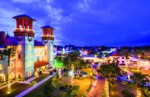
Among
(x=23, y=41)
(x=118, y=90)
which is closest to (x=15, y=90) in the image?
(x=23, y=41)

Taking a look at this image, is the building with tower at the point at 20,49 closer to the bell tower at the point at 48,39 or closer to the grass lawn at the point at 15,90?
the grass lawn at the point at 15,90

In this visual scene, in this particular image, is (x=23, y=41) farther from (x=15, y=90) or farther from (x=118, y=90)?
(x=118, y=90)

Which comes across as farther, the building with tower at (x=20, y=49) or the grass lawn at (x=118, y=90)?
the building with tower at (x=20, y=49)

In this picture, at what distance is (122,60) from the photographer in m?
114

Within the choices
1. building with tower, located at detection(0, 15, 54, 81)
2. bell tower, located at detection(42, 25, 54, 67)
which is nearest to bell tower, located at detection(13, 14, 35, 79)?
building with tower, located at detection(0, 15, 54, 81)

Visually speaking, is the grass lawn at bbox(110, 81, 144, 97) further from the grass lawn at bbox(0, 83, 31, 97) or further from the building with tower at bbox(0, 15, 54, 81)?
the building with tower at bbox(0, 15, 54, 81)

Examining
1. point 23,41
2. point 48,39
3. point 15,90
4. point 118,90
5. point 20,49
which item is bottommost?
point 118,90

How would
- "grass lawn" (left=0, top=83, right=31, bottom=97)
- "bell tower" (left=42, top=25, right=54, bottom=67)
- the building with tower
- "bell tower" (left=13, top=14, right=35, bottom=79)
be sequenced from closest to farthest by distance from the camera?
"grass lawn" (left=0, top=83, right=31, bottom=97), the building with tower, "bell tower" (left=13, top=14, right=35, bottom=79), "bell tower" (left=42, top=25, right=54, bottom=67)

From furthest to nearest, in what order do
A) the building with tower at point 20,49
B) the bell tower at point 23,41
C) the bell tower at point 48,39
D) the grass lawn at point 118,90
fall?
the bell tower at point 48,39
the bell tower at point 23,41
the building with tower at point 20,49
the grass lawn at point 118,90

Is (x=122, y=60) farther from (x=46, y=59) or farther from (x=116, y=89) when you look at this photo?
(x=116, y=89)

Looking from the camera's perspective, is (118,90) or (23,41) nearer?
(118,90)

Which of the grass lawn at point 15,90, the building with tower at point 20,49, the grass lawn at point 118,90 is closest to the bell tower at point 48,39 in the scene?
the building with tower at point 20,49

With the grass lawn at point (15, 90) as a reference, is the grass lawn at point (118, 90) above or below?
below

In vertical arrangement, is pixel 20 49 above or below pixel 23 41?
below
